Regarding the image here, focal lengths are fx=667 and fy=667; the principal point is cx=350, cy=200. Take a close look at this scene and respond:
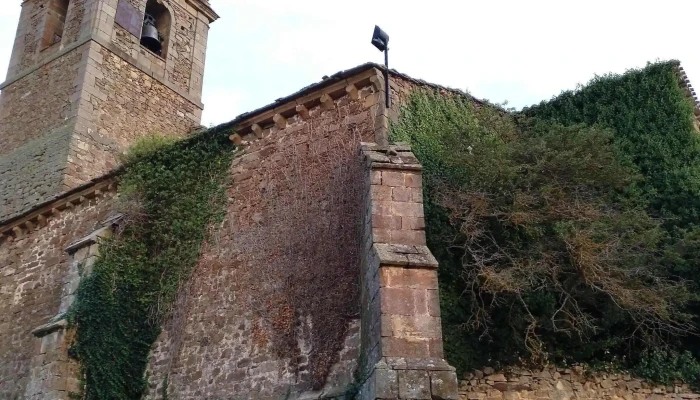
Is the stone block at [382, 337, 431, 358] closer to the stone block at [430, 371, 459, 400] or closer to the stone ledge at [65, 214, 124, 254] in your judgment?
the stone block at [430, 371, 459, 400]

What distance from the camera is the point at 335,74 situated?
934 cm

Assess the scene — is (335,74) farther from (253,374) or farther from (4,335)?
(4,335)

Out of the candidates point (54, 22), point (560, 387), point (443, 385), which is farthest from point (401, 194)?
point (54, 22)

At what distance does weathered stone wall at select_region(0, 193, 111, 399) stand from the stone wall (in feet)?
21.2

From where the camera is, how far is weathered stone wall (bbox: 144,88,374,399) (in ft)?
26.9

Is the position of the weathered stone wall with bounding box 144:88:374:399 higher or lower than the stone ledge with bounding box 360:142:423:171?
lower

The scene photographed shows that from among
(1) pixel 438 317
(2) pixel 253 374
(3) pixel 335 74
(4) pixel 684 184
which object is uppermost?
(3) pixel 335 74

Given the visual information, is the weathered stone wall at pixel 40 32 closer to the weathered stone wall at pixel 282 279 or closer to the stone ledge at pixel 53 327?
the stone ledge at pixel 53 327

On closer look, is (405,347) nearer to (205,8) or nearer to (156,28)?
(156,28)

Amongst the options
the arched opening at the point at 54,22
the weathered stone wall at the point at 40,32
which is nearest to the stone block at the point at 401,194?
the weathered stone wall at the point at 40,32

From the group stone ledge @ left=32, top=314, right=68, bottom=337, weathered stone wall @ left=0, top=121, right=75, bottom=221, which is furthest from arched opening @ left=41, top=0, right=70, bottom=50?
stone ledge @ left=32, top=314, right=68, bottom=337

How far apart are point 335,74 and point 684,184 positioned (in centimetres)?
556

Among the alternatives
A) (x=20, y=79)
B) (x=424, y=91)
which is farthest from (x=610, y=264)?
(x=20, y=79)

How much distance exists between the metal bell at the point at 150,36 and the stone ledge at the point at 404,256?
1250 centimetres
